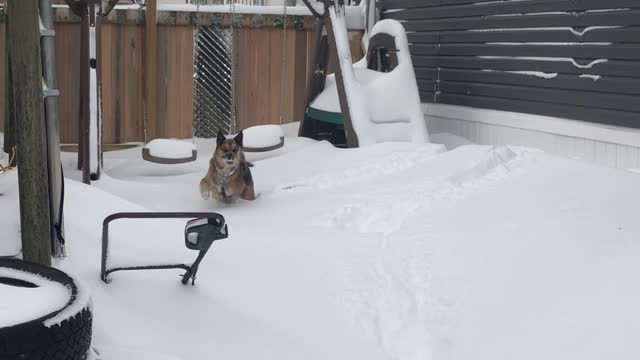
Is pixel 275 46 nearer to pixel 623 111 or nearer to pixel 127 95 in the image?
pixel 127 95

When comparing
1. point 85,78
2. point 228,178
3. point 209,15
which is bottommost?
point 228,178

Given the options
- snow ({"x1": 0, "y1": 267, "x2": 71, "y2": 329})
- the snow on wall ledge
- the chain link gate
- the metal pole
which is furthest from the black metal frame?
the chain link gate

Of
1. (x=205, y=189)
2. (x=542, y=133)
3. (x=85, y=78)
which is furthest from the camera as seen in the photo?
(x=542, y=133)

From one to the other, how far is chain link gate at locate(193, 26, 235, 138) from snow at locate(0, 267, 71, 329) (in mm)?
8404

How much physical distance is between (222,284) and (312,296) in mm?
446

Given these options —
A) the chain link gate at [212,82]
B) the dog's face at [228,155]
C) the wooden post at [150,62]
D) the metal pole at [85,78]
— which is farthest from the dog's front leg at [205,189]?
the chain link gate at [212,82]

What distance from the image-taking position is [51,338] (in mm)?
2471

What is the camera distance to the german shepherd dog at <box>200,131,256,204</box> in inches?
271

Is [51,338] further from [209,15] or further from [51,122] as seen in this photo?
[209,15]

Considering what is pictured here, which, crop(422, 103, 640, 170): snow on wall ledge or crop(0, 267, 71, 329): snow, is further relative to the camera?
crop(422, 103, 640, 170): snow on wall ledge

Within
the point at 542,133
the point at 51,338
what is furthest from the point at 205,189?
the point at 51,338

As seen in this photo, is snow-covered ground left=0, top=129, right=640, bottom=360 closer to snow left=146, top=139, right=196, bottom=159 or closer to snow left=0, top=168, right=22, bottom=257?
snow left=0, top=168, right=22, bottom=257

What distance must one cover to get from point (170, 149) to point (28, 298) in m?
6.02

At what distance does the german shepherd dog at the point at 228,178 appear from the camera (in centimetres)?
689
